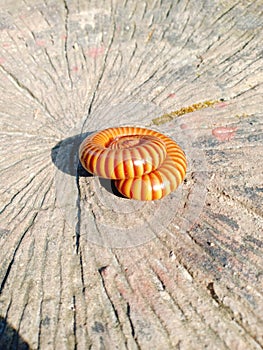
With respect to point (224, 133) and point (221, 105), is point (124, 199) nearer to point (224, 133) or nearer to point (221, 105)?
point (224, 133)

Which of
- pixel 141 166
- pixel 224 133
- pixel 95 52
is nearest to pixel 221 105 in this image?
pixel 224 133

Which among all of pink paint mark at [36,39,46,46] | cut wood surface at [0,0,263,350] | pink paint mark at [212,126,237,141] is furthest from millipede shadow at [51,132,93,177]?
pink paint mark at [36,39,46,46]

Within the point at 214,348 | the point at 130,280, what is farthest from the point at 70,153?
the point at 214,348

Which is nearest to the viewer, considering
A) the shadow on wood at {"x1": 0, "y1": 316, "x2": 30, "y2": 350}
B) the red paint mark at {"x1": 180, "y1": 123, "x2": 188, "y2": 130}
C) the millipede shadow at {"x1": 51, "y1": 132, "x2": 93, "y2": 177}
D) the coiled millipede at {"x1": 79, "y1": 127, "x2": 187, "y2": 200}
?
the shadow on wood at {"x1": 0, "y1": 316, "x2": 30, "y2": 350}

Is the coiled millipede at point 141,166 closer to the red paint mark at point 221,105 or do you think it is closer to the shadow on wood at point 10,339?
the red paint mark at point 221,105

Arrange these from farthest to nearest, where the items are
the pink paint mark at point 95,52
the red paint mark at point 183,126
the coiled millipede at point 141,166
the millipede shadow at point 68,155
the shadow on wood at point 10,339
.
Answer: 1. the pink paint mark at point 95,52
2. the red paint mark at point 183,126
3. the millipede shadow at point 68,155
4. the coiled millipede at point 141,166
5. the shadow on wood at point 10,339

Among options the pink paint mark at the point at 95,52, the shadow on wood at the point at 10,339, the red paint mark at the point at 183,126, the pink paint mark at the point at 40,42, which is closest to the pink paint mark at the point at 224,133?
the red paint mark at the point at 183,126

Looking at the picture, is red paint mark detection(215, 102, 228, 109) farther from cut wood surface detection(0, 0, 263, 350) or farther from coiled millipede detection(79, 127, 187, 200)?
coiled millipede detection(79, 127, 187, 200)
